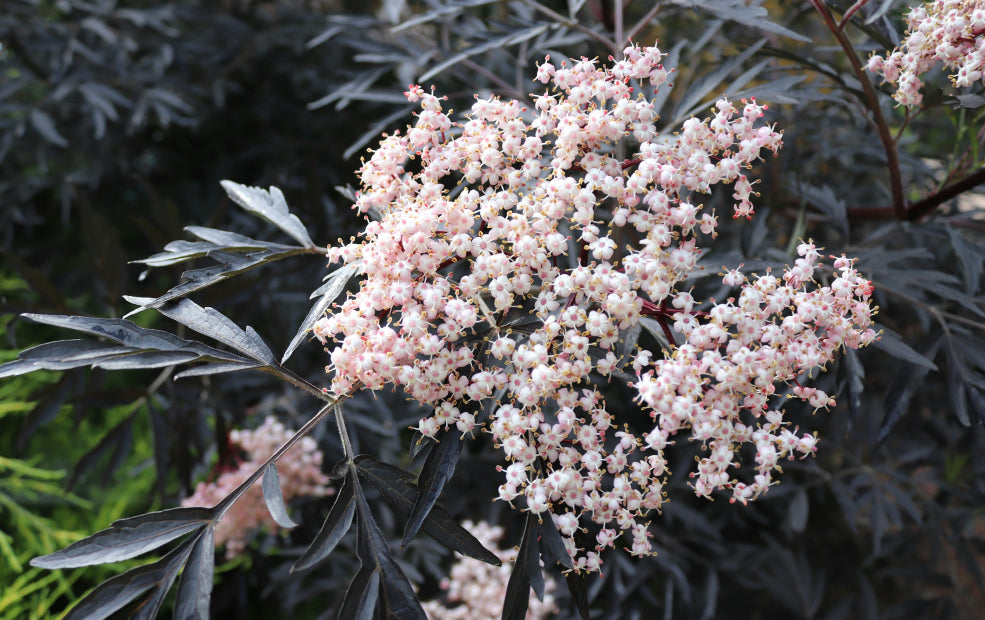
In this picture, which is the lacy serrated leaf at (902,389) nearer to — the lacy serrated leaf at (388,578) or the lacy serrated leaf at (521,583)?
the lacy serrated leaf at (521,583)

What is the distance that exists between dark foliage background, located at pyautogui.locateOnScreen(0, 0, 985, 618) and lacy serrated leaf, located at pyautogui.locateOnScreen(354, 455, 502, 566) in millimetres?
440

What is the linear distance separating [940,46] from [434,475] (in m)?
0.62

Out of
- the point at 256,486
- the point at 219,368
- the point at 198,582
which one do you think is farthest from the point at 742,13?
the point at 256,486

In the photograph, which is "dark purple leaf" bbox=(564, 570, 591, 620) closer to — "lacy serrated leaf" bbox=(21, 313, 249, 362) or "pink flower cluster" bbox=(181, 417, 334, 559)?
"lacy serrated leaf" bbox=(21, 313, 249, 362)

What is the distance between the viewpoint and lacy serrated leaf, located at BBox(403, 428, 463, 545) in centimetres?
55

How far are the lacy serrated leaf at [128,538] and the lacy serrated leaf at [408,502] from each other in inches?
5.4

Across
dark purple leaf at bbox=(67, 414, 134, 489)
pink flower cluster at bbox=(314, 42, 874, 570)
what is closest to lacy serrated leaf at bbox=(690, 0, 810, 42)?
pink flower cluster at bbox=(314, 42, 874, 570)

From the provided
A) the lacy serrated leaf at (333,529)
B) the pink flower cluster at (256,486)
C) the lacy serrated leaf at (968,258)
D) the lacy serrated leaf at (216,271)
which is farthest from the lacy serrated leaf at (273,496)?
the lacy serrated leaf at (968,258)

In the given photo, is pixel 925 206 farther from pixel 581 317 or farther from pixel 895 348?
pixel 581 317

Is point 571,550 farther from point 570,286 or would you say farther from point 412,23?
point 412,23

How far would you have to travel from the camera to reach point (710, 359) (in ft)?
1.70

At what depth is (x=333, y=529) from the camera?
1.80ft

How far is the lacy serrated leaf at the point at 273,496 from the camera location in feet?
Answer: 1.73

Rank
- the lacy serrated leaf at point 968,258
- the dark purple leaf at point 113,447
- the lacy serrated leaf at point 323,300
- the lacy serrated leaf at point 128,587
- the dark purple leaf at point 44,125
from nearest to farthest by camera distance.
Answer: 1. the lacy serrated leaf at point 128,587
2. the lacy serrated leaf at point 323,300
3. the lacy serrated leaf at point 968,258
4. the dark purple leaf at point 113,447
5. the dark purple leaf at point 44,125
